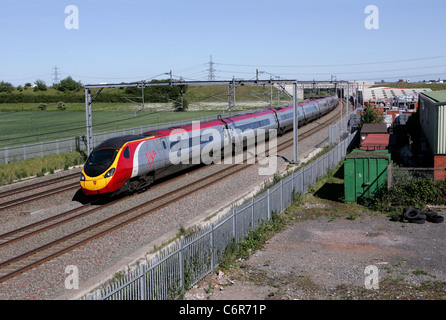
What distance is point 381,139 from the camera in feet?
94.0

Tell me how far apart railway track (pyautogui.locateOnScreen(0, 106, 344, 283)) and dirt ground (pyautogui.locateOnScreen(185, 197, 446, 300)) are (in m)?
4.87

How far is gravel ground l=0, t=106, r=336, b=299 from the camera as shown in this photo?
11.1 m

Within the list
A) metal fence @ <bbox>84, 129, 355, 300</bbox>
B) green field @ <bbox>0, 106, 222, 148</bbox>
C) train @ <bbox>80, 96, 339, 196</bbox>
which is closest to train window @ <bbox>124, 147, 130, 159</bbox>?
train @ <bbox>80, 96, 339, 196</bbox>

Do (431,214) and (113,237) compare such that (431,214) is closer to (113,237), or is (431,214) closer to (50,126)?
(113,237)

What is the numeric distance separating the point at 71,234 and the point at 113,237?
146 centimetres

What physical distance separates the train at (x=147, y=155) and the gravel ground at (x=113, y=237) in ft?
2.64

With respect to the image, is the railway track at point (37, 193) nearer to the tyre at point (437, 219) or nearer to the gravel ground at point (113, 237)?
the gravel ground at point (113, 237)

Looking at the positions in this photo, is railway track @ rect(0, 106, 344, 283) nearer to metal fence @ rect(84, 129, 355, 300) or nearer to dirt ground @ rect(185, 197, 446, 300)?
metal fence @ rect(84, 129, 355, 300)

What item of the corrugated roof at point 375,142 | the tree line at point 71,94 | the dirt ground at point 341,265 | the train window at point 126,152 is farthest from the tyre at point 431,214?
the tree line at point 71,94

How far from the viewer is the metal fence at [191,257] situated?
887 centimetres

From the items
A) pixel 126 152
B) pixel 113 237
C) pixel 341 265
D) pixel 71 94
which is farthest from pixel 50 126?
pixel 341 265
